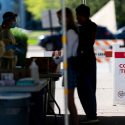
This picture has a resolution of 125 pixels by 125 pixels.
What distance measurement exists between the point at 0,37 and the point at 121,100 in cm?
347

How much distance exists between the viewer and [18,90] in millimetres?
7953

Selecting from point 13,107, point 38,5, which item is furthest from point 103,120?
point 38,5

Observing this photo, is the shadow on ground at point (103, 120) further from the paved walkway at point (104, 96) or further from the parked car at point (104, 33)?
the parked car at point (104, 33)

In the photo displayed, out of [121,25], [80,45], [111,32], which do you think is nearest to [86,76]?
[80,45]

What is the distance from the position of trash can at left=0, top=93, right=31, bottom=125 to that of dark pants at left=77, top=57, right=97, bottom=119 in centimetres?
180

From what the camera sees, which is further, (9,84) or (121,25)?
(121,25)

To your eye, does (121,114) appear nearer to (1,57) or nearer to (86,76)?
(86,76)

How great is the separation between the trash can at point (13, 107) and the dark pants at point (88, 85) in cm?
180

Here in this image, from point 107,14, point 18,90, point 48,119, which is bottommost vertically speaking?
point 48,119

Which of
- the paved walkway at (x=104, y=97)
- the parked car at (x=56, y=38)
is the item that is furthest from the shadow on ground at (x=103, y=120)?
the parked car at (x=56, y=38)

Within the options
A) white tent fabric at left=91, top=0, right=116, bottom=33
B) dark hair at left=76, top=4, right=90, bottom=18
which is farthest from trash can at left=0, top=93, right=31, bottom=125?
white tent fabric at left=91, top=0, right=116, bottom=33

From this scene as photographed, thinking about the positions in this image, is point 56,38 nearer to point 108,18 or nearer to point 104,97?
point 108,18

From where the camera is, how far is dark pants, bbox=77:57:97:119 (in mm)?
9594

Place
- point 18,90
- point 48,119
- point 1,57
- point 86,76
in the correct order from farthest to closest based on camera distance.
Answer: point 48,119
point 86,76
point 1,57
point 18,90
